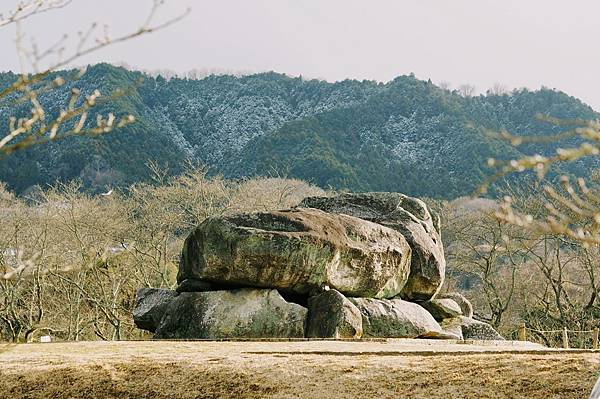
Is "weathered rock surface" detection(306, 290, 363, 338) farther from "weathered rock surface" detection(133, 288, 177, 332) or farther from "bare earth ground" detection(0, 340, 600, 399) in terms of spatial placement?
"bare earth ground" detection(0, 340, 600, 399)

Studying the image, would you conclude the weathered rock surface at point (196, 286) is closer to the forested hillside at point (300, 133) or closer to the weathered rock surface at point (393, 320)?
the weathered rock surface at point (393, 320)

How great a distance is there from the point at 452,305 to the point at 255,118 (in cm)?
5126

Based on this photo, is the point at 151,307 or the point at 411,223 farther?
the point at 411,223

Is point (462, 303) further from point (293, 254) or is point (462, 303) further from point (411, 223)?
point (293, 254)

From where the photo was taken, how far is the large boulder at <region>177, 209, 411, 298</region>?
1639 centimetres

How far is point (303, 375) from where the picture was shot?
29.7 feet

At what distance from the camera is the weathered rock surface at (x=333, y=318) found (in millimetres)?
15602

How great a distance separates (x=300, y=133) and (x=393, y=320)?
44.5 meters

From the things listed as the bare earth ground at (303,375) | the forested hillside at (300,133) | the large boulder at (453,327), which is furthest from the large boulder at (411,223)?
the forested hillside at (300,133)

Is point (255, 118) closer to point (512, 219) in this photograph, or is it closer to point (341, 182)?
point (341, 182)

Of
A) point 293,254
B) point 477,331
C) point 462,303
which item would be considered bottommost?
point 477,331

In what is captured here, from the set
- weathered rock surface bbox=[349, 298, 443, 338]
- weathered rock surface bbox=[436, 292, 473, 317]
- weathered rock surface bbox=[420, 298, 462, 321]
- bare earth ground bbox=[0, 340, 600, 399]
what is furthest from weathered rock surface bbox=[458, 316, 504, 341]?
bare earth ground bbox=[0, 340, 600, 399]

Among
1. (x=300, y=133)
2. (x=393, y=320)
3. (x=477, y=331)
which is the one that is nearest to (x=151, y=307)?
(x=393, y=320)

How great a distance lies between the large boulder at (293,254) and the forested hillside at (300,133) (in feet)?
103
